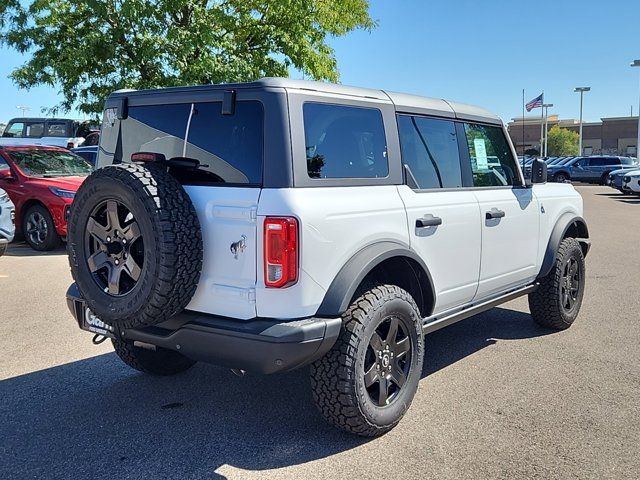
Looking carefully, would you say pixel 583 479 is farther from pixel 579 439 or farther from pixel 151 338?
pixel 151 338

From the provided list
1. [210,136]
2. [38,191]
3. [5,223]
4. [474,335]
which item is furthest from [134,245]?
[38,191]

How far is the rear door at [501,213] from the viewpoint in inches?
175

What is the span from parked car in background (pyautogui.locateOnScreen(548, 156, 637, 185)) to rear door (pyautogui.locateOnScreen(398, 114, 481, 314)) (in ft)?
102

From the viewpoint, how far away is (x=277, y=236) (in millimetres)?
2912

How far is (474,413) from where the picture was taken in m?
3.72

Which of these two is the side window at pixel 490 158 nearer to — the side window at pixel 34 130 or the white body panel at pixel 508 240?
the white body panel at pixel 508 240

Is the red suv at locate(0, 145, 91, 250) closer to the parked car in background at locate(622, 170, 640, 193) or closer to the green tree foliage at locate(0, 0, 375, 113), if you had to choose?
the green tree foliage at locate(0, 0, 375, 113)

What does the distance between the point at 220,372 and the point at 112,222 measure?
5.91 ft

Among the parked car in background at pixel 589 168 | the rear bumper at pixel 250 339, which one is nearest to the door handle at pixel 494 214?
the rear bumper at pixel 250 339

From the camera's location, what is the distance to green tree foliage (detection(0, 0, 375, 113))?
12.4 meters

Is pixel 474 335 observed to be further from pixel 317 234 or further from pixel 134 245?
pixel 134 245

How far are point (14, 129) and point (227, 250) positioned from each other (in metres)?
20.2

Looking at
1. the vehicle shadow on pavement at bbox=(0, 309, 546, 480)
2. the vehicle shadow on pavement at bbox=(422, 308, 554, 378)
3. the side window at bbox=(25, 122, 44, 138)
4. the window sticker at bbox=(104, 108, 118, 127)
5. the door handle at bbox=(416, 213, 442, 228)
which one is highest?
the side window at bbox=(25, 122, 44, 138)

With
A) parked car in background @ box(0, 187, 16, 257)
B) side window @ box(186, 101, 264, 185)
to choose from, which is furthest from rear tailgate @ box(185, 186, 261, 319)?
parked car in background @ box(0, 187, 16, 257)
